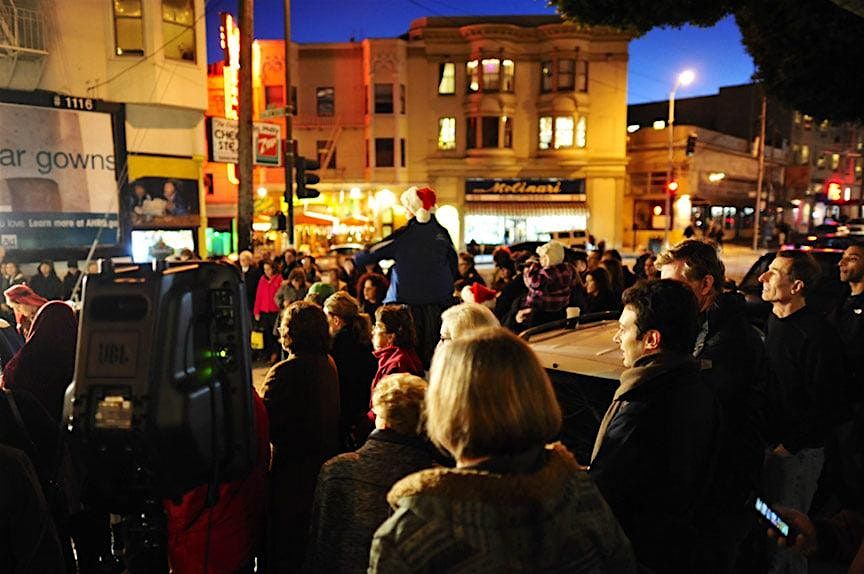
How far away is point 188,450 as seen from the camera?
7.96 ft

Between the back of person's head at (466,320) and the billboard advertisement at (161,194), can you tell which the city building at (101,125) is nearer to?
the billboard advertisement at (161,194)

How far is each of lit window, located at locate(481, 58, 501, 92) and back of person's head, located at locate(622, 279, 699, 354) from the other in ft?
108

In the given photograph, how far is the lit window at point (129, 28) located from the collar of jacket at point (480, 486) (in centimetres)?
1843

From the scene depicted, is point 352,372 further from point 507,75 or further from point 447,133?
point 507,75

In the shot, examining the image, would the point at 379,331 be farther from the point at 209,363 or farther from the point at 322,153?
the point at 322,153

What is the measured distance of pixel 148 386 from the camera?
233cm

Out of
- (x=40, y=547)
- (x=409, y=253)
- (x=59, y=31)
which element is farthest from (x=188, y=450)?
(x=59, y=31)

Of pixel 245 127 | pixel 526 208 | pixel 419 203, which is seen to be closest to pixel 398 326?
pixel 419 203

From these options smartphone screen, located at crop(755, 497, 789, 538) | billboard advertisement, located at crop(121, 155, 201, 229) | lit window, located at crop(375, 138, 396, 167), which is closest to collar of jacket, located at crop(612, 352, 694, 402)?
smartphone screen, located at crop(755, 497, 789, 538)

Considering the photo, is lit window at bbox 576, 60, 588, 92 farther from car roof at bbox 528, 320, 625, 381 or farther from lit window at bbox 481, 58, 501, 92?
car roof at bbox 528, 320, 625, 381

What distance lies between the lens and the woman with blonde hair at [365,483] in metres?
2.53

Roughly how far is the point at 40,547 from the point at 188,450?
25.1 inches

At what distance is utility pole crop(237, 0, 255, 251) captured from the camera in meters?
11.9

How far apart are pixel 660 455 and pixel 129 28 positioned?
61.1 feet
